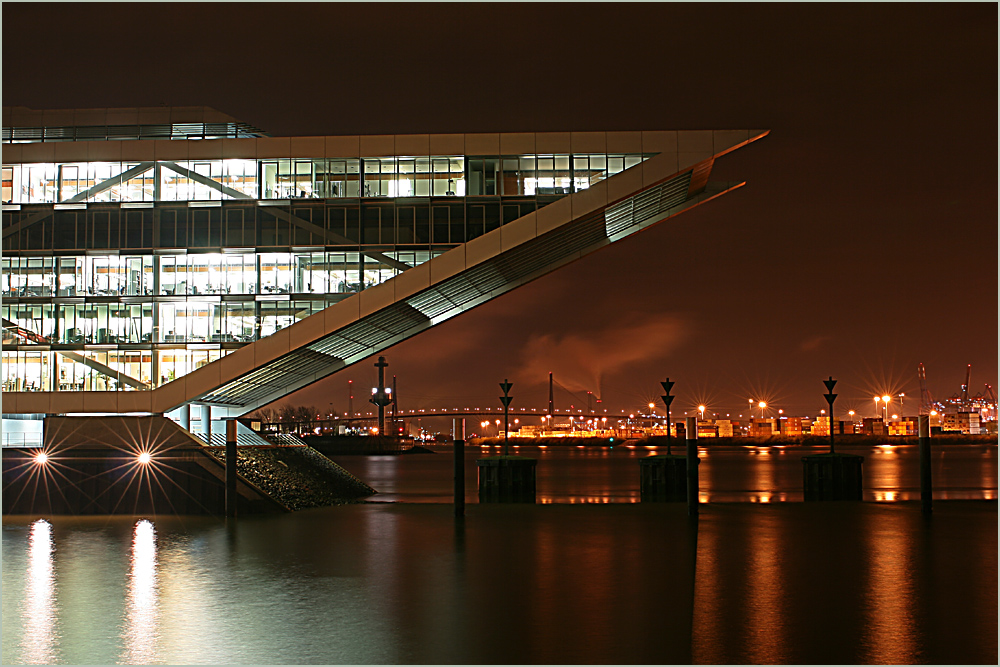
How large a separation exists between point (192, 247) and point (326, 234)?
4608 millimetres

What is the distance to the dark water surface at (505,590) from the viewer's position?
11000 mm

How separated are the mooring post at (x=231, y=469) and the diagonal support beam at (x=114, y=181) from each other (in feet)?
41.9

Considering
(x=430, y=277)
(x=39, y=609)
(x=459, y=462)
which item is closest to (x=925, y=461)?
(x=459, y=462)

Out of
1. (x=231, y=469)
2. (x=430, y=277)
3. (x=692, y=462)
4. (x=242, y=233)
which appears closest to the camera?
(x=692, y=462)

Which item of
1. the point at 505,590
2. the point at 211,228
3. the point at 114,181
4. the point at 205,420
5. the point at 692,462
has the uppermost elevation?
the point at 114,181

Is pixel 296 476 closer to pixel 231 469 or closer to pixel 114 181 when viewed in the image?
pixel 231 469

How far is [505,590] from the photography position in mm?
14727

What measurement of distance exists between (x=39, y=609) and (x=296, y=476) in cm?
1903

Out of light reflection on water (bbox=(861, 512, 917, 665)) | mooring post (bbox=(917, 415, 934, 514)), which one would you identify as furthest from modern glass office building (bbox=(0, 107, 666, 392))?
light reflection on water (bbox=(861, 512, 917, 665))

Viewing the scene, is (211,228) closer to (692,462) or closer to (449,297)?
(449,297)

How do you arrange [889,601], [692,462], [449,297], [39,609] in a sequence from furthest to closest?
[449,297] → [692,462] → [889,601] → [39,609]

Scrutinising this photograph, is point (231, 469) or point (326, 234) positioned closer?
point (231, 469)

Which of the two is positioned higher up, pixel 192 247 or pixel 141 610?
pixel 192 247

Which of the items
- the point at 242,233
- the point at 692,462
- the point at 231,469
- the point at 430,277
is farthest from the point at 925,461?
the point at 242,233
